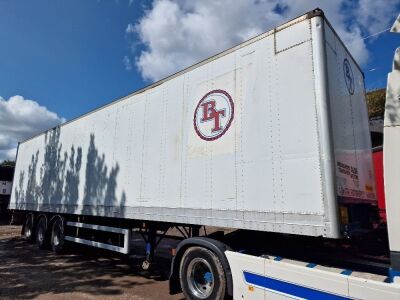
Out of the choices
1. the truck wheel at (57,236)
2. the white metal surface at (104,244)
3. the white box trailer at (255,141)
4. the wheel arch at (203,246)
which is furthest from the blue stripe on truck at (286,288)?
the truck wheel at (57,236)

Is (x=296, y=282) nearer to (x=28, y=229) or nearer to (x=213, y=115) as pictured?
(x=213, y=115)

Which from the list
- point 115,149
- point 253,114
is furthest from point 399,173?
point 115,149

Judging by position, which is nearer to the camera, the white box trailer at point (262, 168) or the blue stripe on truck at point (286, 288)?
the blue stripe on truck at point (286, 288)

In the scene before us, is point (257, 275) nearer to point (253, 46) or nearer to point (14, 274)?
point (253, 46)

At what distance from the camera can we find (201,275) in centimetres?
548

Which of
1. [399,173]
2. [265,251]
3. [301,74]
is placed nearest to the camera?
[399,173]

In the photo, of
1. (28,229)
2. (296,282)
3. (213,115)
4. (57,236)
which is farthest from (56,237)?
(296,282)

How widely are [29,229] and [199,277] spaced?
9.88 meters

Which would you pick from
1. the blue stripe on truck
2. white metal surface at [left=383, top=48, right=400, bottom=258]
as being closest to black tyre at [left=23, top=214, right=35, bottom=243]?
the blue stripe on truck

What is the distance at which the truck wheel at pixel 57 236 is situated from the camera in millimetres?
10406

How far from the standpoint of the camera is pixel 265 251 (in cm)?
493

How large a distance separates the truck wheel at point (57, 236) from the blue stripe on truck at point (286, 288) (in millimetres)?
7598

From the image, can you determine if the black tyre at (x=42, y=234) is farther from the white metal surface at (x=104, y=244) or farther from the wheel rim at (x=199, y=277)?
the wheel rim at (x=199, y=277)

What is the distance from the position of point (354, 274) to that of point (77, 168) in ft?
25.5
